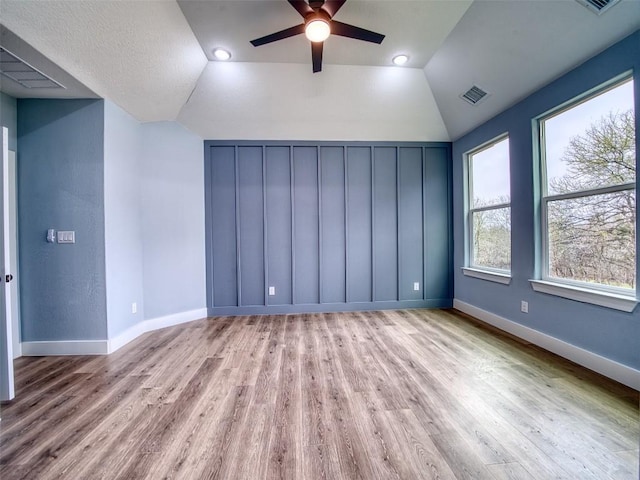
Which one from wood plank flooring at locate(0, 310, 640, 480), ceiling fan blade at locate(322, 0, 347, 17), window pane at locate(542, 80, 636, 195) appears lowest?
wood plank flooring at locate(0, 310, 640, 480)

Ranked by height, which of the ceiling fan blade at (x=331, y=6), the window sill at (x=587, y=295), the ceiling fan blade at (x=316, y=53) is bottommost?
the window sill at (x=587, y=295)

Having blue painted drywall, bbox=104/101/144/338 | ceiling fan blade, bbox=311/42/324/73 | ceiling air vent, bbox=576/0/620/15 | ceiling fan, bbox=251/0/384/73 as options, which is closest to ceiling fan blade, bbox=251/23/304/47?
ceiling fan, bbox=251/0/384/73

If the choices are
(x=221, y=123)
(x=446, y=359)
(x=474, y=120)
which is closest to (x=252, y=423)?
(x=446, y=359)

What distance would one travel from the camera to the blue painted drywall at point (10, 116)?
236cm

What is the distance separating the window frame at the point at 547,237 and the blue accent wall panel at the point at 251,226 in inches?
133

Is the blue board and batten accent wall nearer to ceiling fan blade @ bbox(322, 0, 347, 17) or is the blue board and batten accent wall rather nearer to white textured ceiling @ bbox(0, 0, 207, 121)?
white textured ceiling @ bbox(0, 0, 207, 121)

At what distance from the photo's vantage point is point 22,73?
83.3 inches

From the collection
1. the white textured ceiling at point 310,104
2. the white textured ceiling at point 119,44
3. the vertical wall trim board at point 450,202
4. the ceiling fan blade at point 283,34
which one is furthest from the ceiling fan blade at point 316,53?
the vertical wall trim board at point 450,202

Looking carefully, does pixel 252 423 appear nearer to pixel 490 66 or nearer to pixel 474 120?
pixel 490 66

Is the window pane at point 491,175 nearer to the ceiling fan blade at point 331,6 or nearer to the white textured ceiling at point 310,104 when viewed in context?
the white textured ceiling at point 310,104

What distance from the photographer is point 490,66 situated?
2.58 meters

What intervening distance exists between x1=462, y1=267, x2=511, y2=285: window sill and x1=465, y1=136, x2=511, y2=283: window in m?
0.02

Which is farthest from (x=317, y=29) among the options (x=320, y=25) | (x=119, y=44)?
(x=119, y=44)

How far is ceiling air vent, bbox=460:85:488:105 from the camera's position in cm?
290
